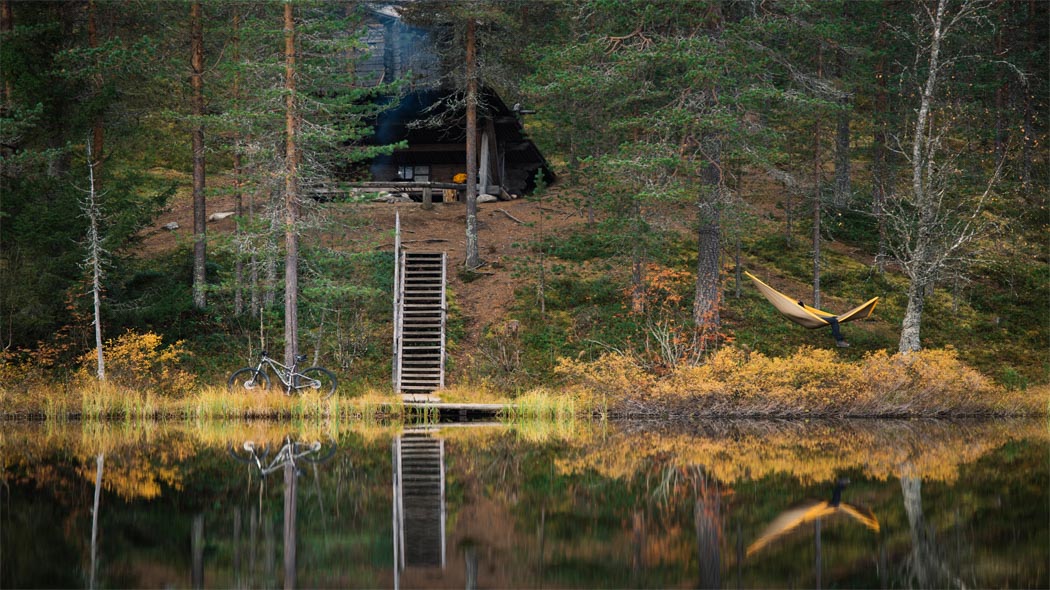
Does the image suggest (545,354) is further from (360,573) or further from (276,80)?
(360,573)

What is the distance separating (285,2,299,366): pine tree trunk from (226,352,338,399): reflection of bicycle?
0.47 meters

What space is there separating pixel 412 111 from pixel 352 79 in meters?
6.14

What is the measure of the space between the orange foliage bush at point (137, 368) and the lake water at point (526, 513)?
507cm

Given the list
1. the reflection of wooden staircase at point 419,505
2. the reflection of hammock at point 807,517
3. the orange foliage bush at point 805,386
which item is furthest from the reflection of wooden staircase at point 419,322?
the reflection of hammock at point 807,517

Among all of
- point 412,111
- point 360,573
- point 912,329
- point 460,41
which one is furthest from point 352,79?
point 360,573

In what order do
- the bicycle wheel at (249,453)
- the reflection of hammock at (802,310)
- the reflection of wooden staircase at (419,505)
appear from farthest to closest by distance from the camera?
the reflection of hammock at (802,310), the bicycle wheel at (249,453), the reflection of wooden staircase at (419,505)

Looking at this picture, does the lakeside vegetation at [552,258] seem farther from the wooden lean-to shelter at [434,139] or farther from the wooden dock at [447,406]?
the wooden lean-to shelter at [434,139]

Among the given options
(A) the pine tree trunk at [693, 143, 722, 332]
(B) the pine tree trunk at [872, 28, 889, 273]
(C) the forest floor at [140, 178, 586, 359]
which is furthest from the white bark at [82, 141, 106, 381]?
(B) the pine tree trunk at [872, 28, 889, 273]

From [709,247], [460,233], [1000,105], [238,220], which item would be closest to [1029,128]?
[1000,105]

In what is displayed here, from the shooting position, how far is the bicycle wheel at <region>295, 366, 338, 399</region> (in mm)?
22000

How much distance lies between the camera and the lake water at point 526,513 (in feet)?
26.8

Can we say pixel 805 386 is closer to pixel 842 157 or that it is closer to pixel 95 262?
pixel 842 157

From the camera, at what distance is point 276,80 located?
23531 mm

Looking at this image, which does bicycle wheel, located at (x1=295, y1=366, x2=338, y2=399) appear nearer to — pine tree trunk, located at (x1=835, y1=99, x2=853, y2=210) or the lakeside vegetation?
the lakeside vegetation
